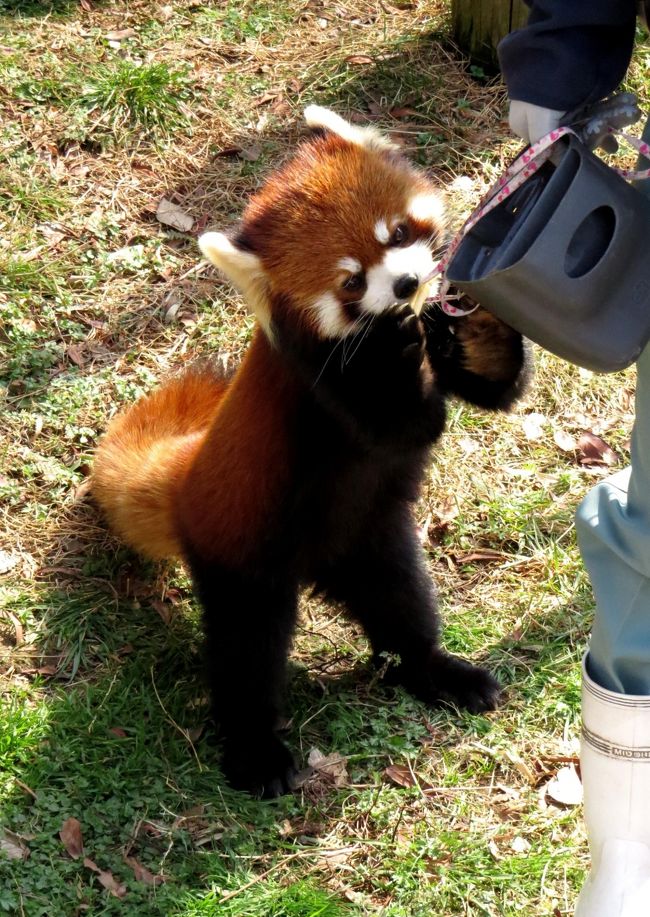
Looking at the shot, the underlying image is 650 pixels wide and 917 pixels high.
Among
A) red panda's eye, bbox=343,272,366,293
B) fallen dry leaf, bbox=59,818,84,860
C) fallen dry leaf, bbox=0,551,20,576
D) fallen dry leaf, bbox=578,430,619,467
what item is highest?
red panda's eye, bbox=343,272,366,293

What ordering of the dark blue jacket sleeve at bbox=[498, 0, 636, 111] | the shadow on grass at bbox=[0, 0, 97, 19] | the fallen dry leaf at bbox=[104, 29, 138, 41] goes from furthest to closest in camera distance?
the shadow on grass at bbox=[0, 0, 97, 19] → the fallen dry leaf at bbox=[104, 29, 138, 41] → the dark blue jacket sleeve at bbox=[498, 0, 636, 111]

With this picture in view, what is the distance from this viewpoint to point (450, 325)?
300cm

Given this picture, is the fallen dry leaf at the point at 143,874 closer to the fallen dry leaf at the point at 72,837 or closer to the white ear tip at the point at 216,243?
the fallen dry leaf at the point at 72,837

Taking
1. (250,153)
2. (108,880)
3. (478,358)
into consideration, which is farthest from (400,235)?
(250,153)

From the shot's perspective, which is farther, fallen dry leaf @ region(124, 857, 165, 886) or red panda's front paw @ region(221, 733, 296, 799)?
red panda's front paw @ region(221, 733, 296, 799)

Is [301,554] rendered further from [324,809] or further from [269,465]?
[324,809]

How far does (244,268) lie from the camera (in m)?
3.09

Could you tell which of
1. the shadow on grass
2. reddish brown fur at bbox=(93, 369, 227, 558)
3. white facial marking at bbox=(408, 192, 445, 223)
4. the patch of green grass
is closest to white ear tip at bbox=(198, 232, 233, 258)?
white facial marking at bbox=(408, 192, 445, 223)

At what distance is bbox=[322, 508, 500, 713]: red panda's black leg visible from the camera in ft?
11.0

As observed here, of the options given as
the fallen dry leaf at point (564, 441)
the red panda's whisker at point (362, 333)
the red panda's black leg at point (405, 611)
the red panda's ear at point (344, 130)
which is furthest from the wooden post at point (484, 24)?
the red panda's black leg at point (405, 611)

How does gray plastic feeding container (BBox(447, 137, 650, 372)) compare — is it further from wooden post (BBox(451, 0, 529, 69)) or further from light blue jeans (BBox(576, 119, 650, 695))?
wooden post (BBox(451, 0, 529, 69))

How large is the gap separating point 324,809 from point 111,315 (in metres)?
2.28

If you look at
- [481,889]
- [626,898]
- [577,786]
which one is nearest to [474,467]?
[577,786]

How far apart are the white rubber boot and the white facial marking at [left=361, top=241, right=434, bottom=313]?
111cm
